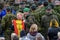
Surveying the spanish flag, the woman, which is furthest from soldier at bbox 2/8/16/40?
the woman

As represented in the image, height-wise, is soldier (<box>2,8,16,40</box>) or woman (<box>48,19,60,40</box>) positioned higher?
woman (<box>48,19,60,40</box>)

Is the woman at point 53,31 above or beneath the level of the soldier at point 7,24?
above

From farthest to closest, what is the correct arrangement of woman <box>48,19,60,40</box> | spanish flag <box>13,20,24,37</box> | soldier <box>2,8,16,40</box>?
1. soldier <box>2,8,16,40</box>
2. spanish flag <box>13,20,24,37</box>
3. woman <box>48,19,60,40</box>

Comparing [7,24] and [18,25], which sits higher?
[18,25]

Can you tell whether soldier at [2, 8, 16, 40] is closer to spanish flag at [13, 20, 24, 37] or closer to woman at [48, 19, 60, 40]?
spanish flag at [13, 20, 24, 37]

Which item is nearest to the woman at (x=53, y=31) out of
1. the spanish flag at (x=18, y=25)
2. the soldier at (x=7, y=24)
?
the spanish flag at (x=18, y=25)

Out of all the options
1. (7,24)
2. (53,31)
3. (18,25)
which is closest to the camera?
(53,31)

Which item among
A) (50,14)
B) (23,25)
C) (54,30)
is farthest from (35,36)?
(50,14)

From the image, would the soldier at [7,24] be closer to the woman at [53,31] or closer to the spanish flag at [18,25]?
the spanish flag at [18,25]

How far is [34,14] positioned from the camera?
13977mm

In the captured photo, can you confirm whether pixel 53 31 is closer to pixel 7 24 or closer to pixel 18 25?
pixel 18 25

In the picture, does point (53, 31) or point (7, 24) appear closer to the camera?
point (53, 31)

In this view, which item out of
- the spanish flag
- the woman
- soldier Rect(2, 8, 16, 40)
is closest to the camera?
the woman

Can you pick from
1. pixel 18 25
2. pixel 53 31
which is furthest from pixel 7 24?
pixel 53 31
